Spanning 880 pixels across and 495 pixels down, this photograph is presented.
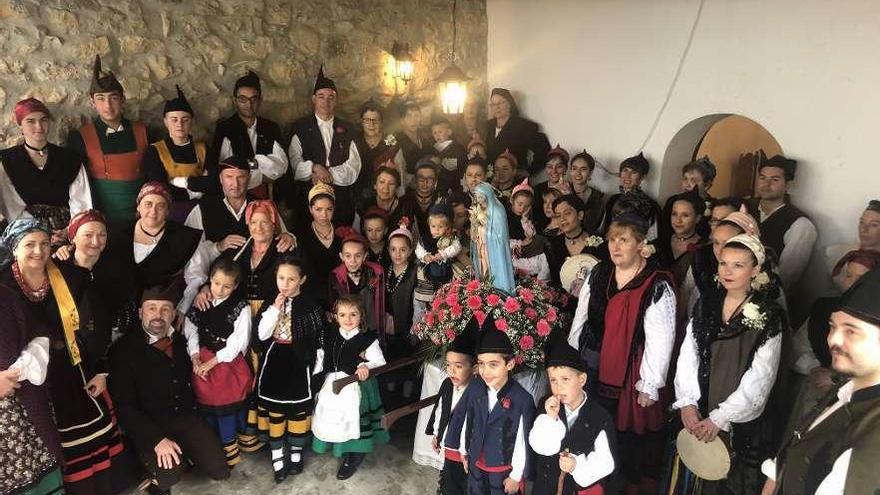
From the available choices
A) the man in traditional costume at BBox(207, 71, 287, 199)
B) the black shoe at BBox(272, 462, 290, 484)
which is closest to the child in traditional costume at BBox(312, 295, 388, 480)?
the black shoe at BBox(272, 462, 290, 484)

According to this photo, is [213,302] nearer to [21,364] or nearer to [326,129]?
[21,364]

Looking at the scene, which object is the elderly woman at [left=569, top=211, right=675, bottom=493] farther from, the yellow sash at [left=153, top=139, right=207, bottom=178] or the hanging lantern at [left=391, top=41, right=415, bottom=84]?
the hanging lantern at [left=391, top=41, right=415, bottom=84]

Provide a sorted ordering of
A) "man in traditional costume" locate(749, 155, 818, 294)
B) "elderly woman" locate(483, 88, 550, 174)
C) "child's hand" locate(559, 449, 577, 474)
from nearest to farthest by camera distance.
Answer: "child's hand" locate(559, 449, 577, 474), "man in traditional costume" locate(749, 155, 818, 294), "elderly woman" locate(483, 88, 550, 174)

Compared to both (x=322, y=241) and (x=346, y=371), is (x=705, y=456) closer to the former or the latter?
(x=346, y=371)

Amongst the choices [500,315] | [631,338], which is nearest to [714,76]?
[631,338]

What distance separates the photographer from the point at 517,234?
539 cm

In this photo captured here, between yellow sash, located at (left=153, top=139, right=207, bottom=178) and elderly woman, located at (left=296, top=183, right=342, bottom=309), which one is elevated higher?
yellow sash, located at (left=153, top=139, right=207, bottom=178)

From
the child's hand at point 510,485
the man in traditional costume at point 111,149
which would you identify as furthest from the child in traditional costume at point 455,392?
the man in traditional costume at point 111,149

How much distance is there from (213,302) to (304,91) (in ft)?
9.53

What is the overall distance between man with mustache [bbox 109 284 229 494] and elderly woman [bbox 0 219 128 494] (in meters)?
0.12

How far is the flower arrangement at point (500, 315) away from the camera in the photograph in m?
3.75

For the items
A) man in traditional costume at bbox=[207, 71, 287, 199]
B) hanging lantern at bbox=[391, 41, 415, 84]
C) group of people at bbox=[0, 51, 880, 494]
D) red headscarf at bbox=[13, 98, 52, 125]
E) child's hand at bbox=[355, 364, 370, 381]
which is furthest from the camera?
hanging lantern at bbox=[391, 41, 415, 84]

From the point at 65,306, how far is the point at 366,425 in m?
2.07

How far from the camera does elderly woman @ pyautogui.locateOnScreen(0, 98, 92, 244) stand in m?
4.43
